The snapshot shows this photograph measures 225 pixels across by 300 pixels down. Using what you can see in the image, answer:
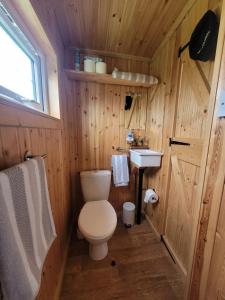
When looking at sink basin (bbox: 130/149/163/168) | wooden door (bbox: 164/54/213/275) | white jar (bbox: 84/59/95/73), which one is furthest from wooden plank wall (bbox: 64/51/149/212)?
wooden door (bbox: 164/54/213/275)

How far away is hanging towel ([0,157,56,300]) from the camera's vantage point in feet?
1.34

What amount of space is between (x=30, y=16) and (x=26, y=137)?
2.38 ft

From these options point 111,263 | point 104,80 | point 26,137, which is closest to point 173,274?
point 111,263

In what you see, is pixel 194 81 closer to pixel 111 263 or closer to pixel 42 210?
pixel 42 210

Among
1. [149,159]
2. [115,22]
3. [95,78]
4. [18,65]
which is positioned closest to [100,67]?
[95,78]

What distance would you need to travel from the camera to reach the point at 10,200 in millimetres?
431

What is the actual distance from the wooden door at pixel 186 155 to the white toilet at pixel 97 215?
2.14ft

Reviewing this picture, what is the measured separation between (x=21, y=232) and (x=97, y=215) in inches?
41.6

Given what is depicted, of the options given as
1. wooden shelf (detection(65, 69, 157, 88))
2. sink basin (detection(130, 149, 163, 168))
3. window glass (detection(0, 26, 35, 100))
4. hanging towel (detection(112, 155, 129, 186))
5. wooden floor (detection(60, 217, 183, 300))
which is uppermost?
wooden shelf (detection(65, 69, 157, 88))

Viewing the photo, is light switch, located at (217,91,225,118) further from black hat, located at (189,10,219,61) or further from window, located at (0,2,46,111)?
window, located at (0,2,46,111)

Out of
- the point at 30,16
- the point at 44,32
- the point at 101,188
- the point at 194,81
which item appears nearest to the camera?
the point at 30,16

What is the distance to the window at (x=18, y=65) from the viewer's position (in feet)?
2.31

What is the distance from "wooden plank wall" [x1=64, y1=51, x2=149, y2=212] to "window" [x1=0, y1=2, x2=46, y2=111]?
606 mm

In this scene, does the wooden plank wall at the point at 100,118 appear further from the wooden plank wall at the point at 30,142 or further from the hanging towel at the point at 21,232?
the hanging towel at the point at 21,232
